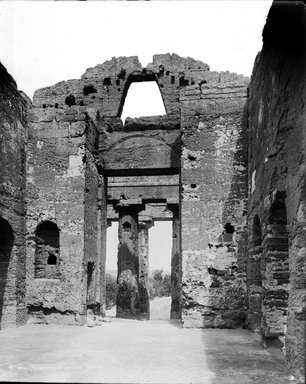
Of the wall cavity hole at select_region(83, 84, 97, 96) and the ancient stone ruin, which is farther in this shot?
the wall cavity hole at select_region(83, 84, 97, 96)

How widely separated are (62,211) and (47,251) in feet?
2.78

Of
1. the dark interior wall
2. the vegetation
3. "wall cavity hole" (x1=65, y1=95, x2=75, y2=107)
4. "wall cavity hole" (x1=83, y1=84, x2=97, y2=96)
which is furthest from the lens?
the vegetation

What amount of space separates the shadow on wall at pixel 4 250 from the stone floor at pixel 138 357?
2.93ft

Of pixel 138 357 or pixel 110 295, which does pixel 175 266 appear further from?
pixel 110 295

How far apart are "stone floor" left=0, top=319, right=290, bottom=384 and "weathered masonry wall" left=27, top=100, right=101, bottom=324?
932mm

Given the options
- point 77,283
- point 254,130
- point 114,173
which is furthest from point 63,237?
point 254,130

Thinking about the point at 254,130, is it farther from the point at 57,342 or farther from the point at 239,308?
the point at 57,342

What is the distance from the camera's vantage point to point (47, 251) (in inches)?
354

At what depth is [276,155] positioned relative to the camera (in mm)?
5672

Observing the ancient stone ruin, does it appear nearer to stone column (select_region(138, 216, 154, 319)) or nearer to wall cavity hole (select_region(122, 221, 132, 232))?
wall cavity hole (select_region(122, 221, 132, 232))

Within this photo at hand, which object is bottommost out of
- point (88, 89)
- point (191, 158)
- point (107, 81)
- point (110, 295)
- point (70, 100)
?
point (110, 295)

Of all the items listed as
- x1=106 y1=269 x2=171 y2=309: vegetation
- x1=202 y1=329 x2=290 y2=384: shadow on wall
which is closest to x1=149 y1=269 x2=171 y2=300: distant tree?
x1=106 y1=269 x2=171 y2=309: vegetation

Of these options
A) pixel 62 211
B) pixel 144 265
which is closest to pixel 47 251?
pixel 62 211

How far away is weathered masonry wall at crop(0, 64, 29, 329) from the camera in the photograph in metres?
8.18
